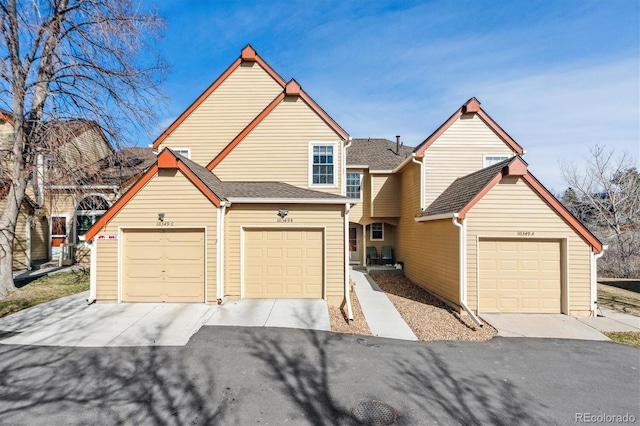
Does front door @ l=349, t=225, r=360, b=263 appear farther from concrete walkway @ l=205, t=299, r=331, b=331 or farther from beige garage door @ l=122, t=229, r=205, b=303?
beige garage door @ l=122, t=229, r=205, b=303

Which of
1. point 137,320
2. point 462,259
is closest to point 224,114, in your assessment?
point 137,320

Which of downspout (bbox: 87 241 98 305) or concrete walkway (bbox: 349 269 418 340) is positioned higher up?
downspout (bbox: 87 241 98 305)

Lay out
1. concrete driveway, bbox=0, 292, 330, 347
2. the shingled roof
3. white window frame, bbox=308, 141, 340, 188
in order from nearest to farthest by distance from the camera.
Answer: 1. concrete driveway, bbox=0, 292, 330, 347
2. the shingled roof
3. white window frame, bbox=308, 141, 340, 188

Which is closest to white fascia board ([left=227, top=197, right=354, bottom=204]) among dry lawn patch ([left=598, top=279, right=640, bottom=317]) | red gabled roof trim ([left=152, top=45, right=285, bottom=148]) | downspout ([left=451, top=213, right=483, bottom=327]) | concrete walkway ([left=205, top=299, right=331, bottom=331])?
concrete walkway ([left=205, top=299, right=331, bottom=331])

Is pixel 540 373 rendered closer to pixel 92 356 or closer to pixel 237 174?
pixel 92 356

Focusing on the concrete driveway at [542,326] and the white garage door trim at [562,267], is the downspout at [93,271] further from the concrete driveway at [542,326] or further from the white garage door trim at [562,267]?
the white garage door trim at [562,267]

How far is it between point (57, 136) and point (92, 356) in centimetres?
861

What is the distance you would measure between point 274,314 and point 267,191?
415 cm

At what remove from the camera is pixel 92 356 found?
19.5 ft

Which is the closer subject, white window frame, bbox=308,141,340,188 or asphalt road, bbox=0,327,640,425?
asphalt road, bbox=0,327,640,425

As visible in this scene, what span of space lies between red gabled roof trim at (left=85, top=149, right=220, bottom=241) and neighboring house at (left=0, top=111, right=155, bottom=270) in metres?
3.13

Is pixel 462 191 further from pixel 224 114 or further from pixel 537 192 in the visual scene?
pixel 224 114

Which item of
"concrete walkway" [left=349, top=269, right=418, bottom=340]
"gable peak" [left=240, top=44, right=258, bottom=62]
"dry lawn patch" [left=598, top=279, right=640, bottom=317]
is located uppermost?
"gable peak" [left=240, top=44, right=258, bottom=62]

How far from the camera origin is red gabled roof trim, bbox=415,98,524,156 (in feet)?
43.5
